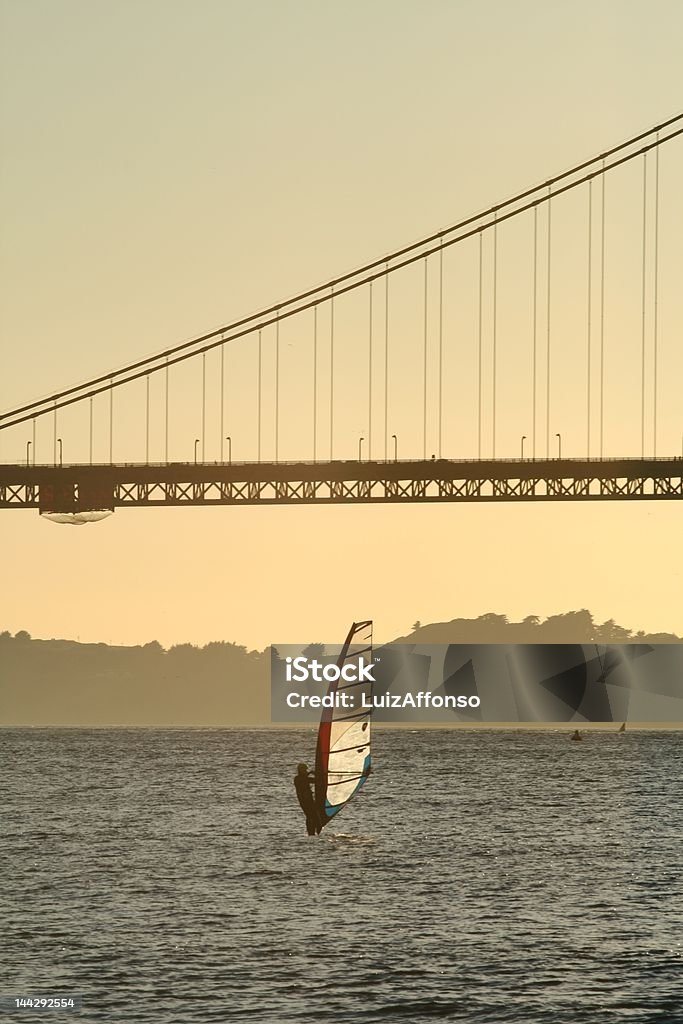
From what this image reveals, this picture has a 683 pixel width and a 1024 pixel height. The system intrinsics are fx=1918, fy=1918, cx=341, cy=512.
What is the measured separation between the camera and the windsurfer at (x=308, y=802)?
6044 centimetres

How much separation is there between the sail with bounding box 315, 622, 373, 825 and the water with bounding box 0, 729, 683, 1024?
1.36m

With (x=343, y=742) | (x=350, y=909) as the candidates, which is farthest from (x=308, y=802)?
(x=350, y=909)

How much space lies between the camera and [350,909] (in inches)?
1690

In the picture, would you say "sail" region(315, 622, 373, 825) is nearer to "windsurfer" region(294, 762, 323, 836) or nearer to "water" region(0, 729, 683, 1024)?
"windsurfer" region(294, 762, 323, 836)

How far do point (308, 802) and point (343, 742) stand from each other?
4698 mm

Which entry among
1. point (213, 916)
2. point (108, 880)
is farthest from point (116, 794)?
point (213, 916)

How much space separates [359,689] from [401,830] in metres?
5.04

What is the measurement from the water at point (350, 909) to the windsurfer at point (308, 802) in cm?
64

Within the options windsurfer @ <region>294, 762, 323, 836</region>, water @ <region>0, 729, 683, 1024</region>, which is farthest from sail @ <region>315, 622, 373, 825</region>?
water @ <region>0, 729, 683, 1024</region>

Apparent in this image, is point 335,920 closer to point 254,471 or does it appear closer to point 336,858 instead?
point 336,858

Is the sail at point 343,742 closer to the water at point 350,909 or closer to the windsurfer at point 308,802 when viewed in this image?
the windsurfer at point 308,802

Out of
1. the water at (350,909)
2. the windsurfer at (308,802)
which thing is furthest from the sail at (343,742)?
the water at (350,909)

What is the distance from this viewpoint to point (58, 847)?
5838 centimetres

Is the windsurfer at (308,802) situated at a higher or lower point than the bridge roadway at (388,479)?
lower
